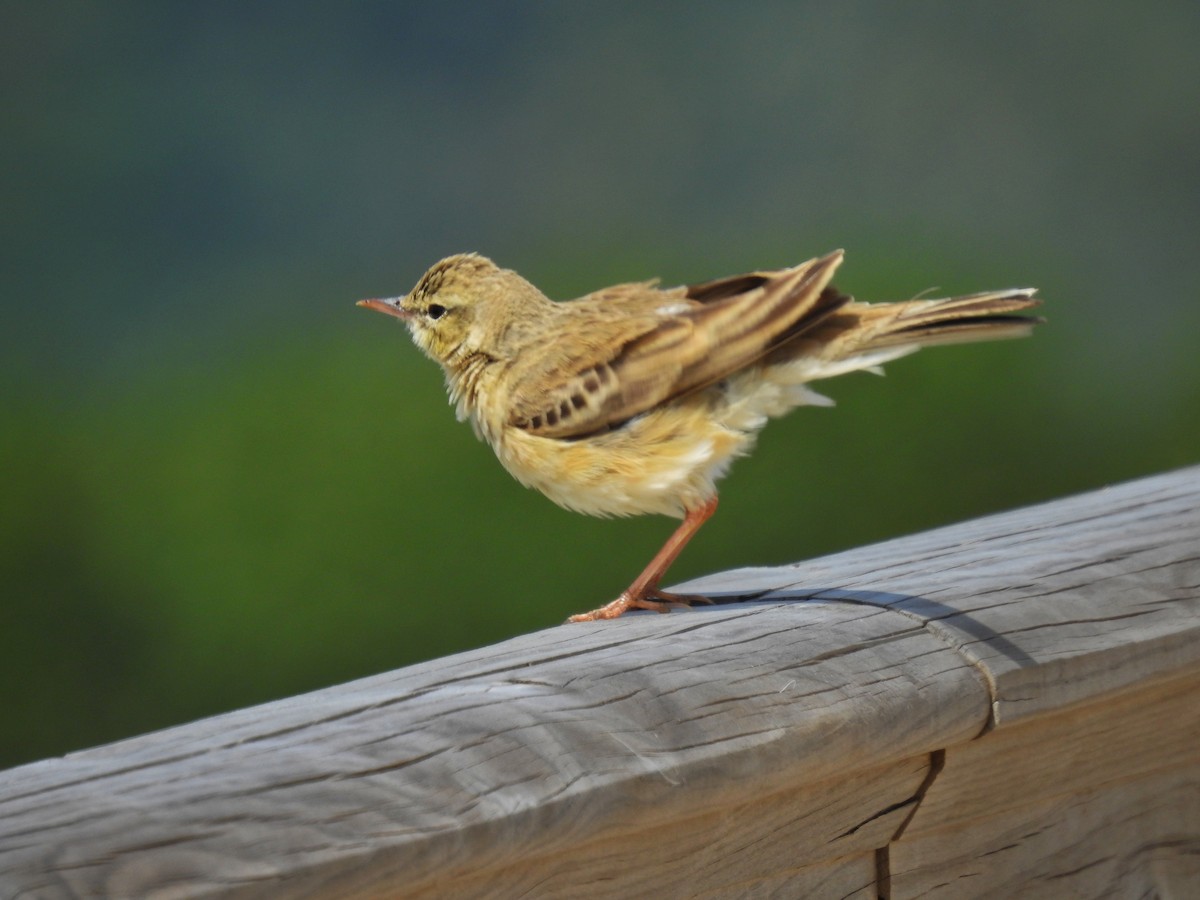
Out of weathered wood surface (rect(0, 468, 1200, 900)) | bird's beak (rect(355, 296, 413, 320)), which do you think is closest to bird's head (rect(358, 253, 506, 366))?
bird's beak (rect(355, 296, 413, 320))

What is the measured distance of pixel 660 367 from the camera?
3.52m

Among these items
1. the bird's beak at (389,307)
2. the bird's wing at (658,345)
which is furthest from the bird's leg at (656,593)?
the bird's beak at (389,307)

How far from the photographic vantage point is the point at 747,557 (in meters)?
7.29

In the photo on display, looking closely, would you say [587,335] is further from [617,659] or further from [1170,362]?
[1170,362]

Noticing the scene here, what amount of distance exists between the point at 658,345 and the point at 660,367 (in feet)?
0.24

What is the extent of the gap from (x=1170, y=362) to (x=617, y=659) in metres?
8.37

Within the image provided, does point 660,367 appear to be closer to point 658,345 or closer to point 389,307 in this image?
point 658,345

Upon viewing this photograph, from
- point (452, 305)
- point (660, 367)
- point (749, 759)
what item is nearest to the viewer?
point (749, 759)

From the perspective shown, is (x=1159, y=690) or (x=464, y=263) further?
(x=464, y=263)

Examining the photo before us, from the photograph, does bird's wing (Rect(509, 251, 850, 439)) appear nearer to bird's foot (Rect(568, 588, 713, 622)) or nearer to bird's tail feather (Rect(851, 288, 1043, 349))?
bird's tail feather (Rect(851, 288, 1043, 349))

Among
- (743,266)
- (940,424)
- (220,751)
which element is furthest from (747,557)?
(220,751)

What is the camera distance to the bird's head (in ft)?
12.9

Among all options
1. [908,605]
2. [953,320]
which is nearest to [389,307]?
[953,320]

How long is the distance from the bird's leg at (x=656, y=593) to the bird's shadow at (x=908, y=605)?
221 millimetres
